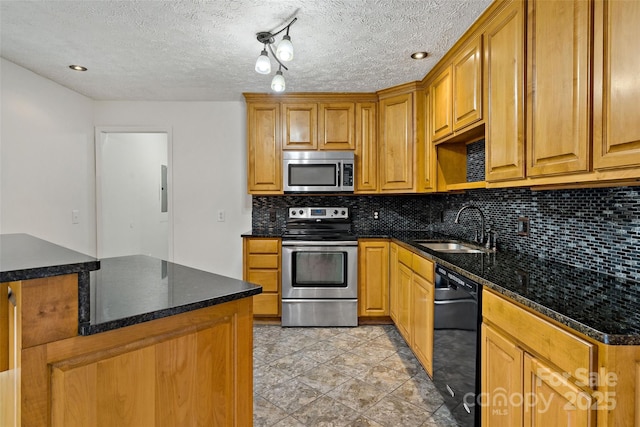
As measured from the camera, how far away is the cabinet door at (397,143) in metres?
3.18

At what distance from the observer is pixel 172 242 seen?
3740mm

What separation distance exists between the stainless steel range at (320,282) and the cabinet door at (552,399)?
81.2 inches

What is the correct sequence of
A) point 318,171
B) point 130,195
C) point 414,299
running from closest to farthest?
point 414,299 → point 318,171 → point 130,195

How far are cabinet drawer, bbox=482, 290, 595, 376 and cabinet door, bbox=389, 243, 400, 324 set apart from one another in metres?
1.55

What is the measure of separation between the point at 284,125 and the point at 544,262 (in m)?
2.54

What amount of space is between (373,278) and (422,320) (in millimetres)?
993

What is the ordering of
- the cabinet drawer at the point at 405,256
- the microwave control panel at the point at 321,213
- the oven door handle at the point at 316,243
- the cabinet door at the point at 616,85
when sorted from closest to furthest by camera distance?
the cabinet door at the point at 616,85 → the cabinet drawer at the point at 405,256 → the oven door handle at the point at 316,243 → the microwave control panel at the point at 321,213

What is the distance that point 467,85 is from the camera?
217cm

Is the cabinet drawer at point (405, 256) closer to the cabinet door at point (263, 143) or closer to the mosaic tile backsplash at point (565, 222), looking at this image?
the mosaic tile backsplash at point (565, 222)

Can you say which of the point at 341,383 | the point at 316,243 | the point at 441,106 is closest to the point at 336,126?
the point at 441,106

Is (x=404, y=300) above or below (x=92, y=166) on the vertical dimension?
below

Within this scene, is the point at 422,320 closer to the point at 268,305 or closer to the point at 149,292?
the point at 268,305

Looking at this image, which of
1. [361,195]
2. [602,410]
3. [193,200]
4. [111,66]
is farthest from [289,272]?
[602,410]

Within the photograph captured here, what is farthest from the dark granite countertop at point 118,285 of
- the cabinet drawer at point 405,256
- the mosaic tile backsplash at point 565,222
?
the cabinet drawer at point 405,256
